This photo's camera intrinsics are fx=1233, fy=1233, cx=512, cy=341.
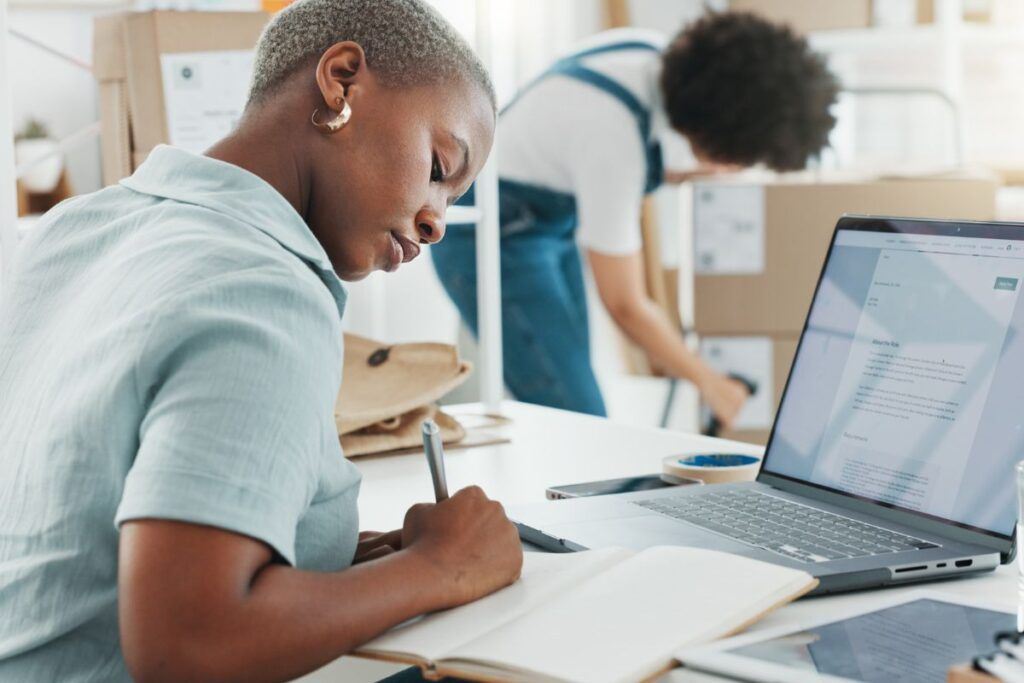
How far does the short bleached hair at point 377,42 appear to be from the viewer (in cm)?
80

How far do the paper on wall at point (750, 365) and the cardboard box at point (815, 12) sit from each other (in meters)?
1.35

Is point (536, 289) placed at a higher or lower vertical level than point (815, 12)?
lower

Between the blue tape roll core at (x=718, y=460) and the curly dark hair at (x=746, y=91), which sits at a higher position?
the curly dark hair at (x=746, y=91)

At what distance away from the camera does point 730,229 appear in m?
2.54

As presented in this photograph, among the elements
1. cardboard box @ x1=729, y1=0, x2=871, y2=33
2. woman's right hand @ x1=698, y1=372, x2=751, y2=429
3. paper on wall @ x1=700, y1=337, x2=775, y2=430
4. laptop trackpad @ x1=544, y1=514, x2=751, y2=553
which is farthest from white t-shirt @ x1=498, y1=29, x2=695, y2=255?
cardboard box @ x1=729, y1=0, x2=871, y2=33

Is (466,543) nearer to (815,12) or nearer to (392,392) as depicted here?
(392,392)

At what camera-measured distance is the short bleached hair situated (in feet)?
2.63

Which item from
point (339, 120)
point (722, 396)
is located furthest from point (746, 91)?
point (339, 120)

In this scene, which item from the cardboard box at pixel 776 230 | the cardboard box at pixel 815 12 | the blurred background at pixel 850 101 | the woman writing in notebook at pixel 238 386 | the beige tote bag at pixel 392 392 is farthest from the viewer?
the cardboard box at pixel 815 12

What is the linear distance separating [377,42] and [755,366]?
1905 mm

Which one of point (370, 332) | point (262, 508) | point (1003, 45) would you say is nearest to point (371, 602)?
point (262, 508)

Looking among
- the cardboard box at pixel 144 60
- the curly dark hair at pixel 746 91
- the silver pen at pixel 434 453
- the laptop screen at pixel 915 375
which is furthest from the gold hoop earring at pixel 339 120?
the curly dark hair at pixel 746 91

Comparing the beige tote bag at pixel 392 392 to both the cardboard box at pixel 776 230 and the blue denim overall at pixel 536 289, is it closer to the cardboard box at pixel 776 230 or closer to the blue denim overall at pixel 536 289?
the blue denim overall at pixel 536 289

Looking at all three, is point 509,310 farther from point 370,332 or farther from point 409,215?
point 409,215
